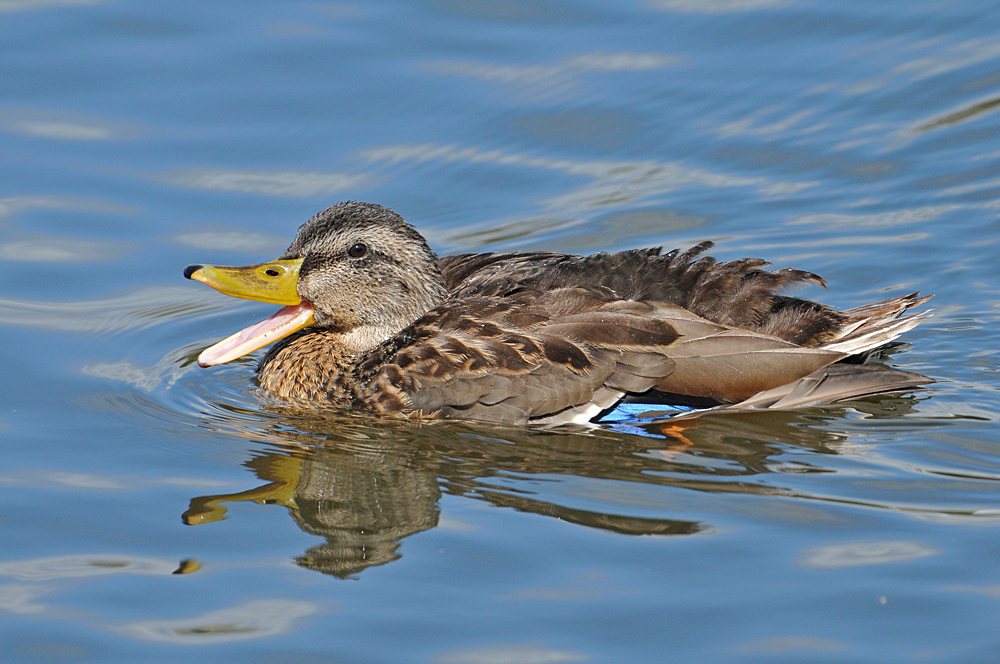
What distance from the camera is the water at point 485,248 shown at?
563cm

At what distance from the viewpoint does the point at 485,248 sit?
10641 mm

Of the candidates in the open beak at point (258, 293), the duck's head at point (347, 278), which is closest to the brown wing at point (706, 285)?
the duck's head at point (347, 278)

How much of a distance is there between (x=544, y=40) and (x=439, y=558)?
7747 mm

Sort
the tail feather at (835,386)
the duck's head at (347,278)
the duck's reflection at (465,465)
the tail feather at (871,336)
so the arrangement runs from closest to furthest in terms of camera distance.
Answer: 1. the duck's reflection at (465,465)
2. the tail feather at (835,386)
3. the tail feather at (871,336)
4. the duck's head at (347,278)

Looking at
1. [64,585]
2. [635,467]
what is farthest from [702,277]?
[64,585]

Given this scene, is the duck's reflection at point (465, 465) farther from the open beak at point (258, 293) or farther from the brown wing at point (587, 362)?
the open beak at point (258, 293)

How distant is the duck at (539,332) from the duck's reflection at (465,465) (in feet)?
0.51

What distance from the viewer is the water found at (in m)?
5.63

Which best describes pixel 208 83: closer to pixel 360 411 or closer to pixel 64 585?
pixel 360 411

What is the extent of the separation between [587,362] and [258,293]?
213 cm

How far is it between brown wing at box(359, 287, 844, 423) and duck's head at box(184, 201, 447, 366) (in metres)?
0.72

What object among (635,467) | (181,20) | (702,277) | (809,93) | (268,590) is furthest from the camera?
(181,20)

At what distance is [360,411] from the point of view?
26.2 ft

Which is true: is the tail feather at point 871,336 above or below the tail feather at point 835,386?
above
